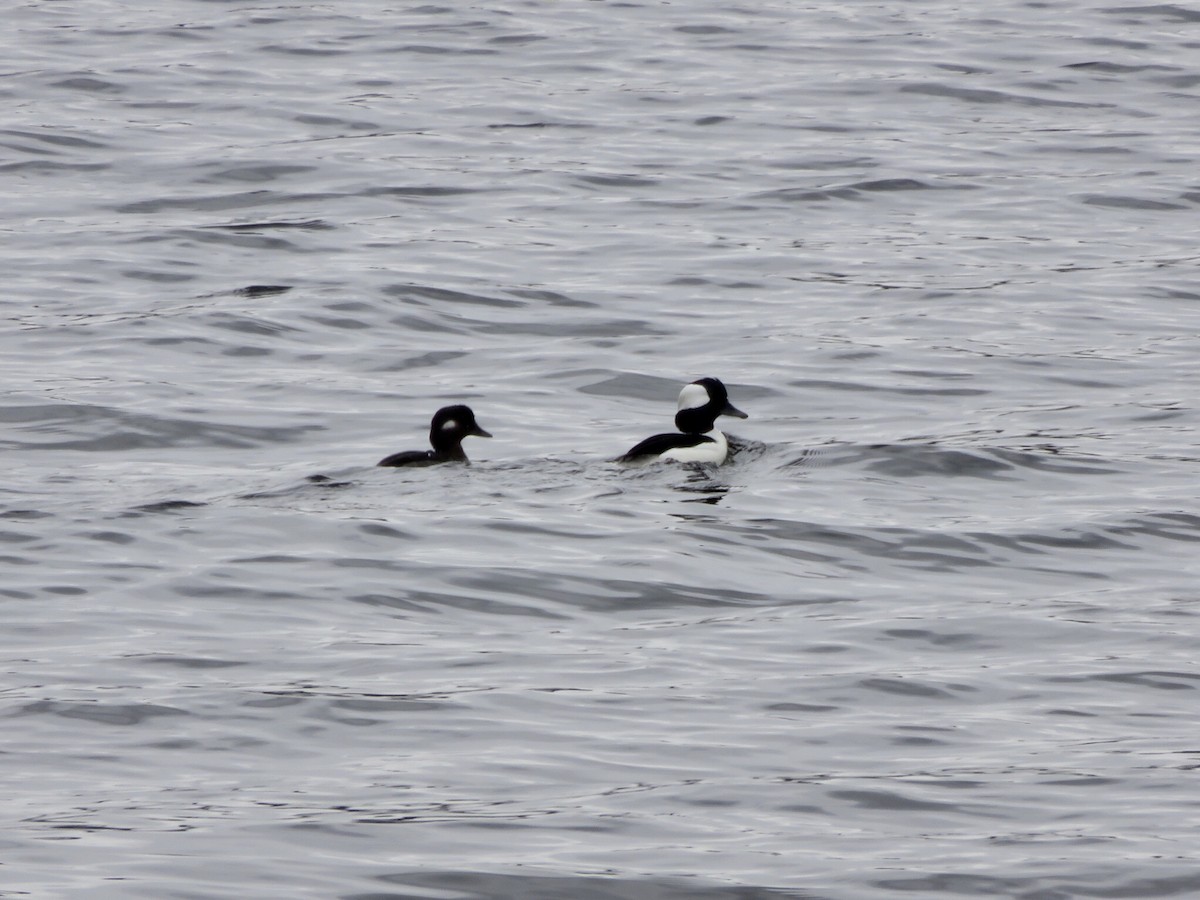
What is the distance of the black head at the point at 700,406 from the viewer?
13523 mm

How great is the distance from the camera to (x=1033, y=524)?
454 inches

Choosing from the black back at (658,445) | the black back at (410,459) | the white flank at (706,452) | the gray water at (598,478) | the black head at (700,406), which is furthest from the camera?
the black head at (700,406)

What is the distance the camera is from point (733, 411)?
14.0 m

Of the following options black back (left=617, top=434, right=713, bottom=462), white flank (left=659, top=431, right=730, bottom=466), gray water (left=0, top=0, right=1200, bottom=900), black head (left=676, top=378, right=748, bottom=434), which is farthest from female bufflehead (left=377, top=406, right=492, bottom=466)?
black head (left=676, top=378, right=748, bottom=434)

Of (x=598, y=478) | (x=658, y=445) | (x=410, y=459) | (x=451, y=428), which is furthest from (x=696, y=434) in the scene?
(x=410, y=459)

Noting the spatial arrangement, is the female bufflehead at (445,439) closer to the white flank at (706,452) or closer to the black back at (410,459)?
the black back at (410,459)

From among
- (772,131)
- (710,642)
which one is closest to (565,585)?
(710,642)

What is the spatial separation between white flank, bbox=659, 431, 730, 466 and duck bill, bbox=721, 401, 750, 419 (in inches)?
8.8

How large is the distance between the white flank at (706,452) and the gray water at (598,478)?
129 millimetres

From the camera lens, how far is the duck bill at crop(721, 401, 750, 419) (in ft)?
45.6

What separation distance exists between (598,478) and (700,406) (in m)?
1.24

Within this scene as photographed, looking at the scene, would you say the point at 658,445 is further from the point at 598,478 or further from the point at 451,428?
the point at 451,428

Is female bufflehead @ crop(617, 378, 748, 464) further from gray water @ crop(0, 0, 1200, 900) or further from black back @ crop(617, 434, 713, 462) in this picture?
gray water @ crop(0, 0, 1200, 900)

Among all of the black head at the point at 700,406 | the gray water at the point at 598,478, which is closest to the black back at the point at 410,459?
the gray water at the point at 598,478
